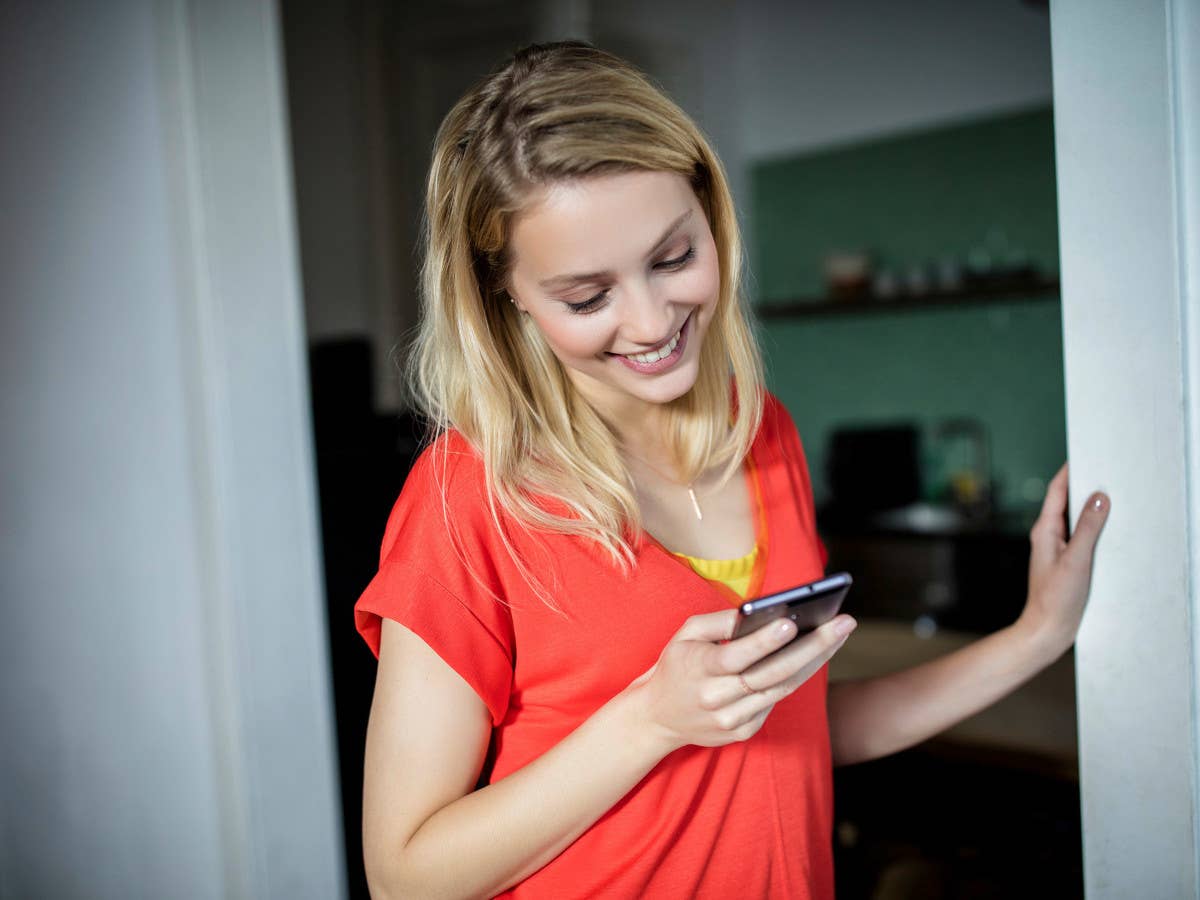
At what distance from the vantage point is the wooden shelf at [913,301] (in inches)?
161

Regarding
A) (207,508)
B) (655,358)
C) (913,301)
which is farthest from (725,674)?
(913,301)

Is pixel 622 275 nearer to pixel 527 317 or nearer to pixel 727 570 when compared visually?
pixel 527 317

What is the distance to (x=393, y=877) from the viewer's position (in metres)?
1.00

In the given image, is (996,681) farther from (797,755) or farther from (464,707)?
(464,707)

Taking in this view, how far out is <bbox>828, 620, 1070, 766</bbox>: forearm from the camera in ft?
3.91

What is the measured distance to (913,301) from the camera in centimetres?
441

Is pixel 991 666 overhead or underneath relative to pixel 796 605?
underneath

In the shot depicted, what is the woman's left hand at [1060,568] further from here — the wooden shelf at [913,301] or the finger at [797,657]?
the wooden shelf at [913,301]

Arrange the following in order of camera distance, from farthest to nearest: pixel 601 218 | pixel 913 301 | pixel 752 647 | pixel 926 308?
pixel 926 308 → pixel 913 301 → pixel 601 218 → pixel 752 647

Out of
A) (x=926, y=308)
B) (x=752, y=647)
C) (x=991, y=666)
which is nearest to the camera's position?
(x=752, y=647)

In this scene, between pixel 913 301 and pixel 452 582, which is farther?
pixel 913 301

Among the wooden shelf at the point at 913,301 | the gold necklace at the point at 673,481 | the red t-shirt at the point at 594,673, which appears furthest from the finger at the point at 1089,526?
the wooden shelf at the point at 913,301

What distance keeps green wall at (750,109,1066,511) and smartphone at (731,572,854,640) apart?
3387mm

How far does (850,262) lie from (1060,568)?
3.77 metres
